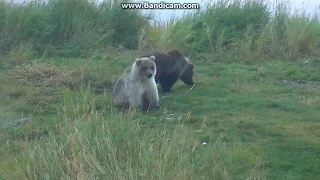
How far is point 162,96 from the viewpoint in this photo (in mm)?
10133

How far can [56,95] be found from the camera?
9.55 metres

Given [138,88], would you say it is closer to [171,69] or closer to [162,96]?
[162,96]

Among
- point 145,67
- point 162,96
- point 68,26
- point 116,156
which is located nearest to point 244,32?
point 68,26

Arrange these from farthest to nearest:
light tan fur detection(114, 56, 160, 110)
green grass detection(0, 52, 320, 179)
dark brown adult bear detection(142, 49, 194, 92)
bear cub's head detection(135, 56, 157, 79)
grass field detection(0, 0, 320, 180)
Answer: dark brown adult bear detection(142, 49, 194, 92)
bear cub's head detection(135, 56, 157, 79)
light tan fur detection(114, 56, 160, 110)
grass field detection(0, 0, 320, 180)
green grass detection(0, 52, 320, 179)

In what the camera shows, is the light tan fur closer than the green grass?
No

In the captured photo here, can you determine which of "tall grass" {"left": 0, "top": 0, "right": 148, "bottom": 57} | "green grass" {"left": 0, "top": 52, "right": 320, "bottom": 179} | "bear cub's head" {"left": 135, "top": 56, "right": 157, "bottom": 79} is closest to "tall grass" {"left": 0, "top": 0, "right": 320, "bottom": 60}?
"tall grass" {"left": 0, "top": 0, "right": 148, "bottom": 57}

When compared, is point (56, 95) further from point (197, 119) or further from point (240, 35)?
point (240, 35)

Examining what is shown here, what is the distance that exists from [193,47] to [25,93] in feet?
17.4

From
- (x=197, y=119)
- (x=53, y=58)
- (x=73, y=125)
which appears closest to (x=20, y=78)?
(x=53, y=58)

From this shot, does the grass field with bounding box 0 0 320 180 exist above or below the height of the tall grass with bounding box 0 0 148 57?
below

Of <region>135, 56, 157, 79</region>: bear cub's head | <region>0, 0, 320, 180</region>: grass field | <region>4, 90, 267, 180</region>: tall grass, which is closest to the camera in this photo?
<region>4, 90, 267, 180</region>: tall grass

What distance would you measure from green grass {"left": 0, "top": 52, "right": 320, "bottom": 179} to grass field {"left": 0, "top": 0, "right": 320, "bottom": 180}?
0.6 inches

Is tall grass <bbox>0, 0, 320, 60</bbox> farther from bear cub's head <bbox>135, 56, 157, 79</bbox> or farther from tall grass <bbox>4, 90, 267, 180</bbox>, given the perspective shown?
tall grass <bbox>4, 90, 267, 180</bbox>

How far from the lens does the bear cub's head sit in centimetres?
917
